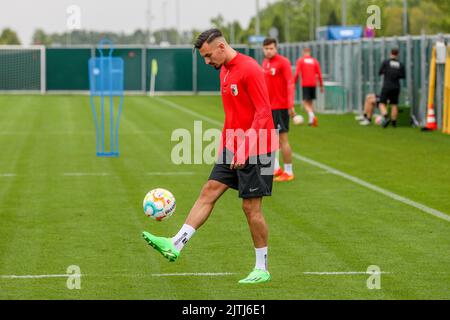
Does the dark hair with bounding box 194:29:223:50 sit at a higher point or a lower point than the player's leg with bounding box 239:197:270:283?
higher

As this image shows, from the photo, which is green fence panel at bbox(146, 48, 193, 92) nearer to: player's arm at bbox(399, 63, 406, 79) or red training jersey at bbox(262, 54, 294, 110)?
player's arm at bbox(399, 63, 406, 79)

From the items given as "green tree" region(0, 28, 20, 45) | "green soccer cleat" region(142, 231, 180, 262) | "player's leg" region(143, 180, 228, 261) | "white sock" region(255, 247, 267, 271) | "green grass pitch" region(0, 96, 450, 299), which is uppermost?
"green tree" region(0, 28, 20, 45)

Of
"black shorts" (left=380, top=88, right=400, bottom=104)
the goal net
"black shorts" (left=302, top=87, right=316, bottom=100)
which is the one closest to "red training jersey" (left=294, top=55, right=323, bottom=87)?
"black shorts" (left=302, top=87, right=316, bottom=100)

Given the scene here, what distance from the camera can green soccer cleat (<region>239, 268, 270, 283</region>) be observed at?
9977 mm

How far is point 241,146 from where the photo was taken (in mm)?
9953

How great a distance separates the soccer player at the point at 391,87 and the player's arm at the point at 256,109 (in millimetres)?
22178

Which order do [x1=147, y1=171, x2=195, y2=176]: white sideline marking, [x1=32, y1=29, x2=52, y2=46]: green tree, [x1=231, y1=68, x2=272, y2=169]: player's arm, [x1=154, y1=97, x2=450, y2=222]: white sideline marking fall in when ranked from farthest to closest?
[x1=32, y1=29, x2=52, y2=46]: green tree < [x1=147, y1=171, x2=195, y2=176]: white sideline marking < [x1=154, y1=97, x2=450, y2=222]: white sideline marking < [x1=231, y1=68, x2=272, y2=169]: player's arm

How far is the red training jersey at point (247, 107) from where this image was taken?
9.82 meters

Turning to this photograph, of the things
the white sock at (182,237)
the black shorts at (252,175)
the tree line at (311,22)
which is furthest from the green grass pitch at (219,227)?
the tree line at (311,22)

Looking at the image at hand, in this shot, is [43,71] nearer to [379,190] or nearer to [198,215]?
[379,190]

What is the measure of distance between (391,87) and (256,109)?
22.4 meters

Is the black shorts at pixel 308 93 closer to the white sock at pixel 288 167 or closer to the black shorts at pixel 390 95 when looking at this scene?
the black shorts at pixel 390 95

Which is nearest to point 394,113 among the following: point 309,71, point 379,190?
point 309,71

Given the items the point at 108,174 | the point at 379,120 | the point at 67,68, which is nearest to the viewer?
the point at 108,174
